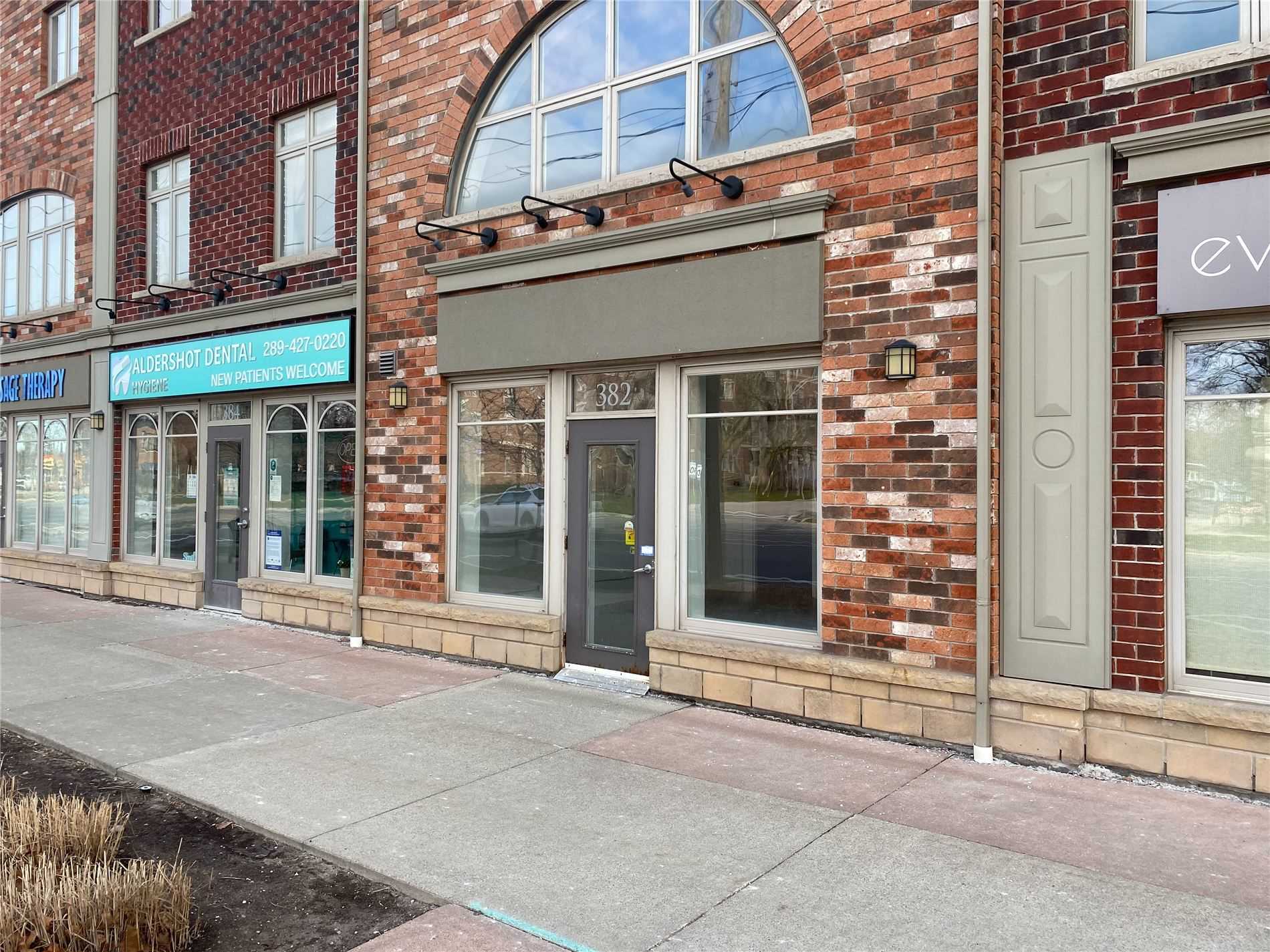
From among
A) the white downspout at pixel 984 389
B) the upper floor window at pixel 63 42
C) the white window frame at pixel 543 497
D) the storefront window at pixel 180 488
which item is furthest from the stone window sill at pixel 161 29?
the white downspout at pixel 984 389

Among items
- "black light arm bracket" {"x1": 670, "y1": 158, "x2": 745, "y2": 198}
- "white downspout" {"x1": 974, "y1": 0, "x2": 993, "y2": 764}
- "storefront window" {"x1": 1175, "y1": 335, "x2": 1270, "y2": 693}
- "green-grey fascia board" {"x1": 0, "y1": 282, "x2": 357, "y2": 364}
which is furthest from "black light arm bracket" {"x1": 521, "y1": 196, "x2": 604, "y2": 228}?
"storefront window" {"x1": 1175, "y1": 335, "x2": 1270, "y2": 693}

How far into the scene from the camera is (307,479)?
10.5 m

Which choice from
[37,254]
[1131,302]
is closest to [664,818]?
[1131,302]

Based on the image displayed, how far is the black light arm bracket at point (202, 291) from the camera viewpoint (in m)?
11.2

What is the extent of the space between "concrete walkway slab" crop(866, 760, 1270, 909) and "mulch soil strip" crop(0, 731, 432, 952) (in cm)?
256

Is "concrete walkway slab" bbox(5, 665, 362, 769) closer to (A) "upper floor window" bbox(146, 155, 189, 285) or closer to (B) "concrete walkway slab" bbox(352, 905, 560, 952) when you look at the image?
(B) "concrete walkway slab" bbox(352, 905, 560, 952)

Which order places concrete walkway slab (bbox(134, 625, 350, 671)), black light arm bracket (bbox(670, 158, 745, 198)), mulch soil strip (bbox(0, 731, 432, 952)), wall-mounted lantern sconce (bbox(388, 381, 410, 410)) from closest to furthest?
1. mulch soil strip (bbox(0, 731, 432, 952))
2. black light arm bracket (bbox(670, 158, 745, 198))
3. concrete walkway slab (bbox(134, 625, 350, 671))
4. wall-mounted lantern sconce (bbox(388, 381, 410, 410))

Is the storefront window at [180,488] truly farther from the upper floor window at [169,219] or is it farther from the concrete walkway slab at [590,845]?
the concrete walkway slab at [590,845]

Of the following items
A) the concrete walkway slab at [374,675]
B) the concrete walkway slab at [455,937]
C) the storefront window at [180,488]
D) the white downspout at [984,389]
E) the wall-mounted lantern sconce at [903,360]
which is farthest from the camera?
the storefront window at [180,488]

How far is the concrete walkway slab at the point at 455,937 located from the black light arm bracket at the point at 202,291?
9.26 metres

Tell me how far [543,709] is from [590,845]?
102 inches

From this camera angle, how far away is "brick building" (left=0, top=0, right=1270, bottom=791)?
545 centimetres

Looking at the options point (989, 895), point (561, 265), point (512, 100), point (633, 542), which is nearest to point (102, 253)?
point (512, 100)

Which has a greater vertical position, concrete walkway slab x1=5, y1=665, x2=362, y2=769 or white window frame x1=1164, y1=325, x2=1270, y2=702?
white window frame x1=1164, y1=325, x2=1270, y2=702
